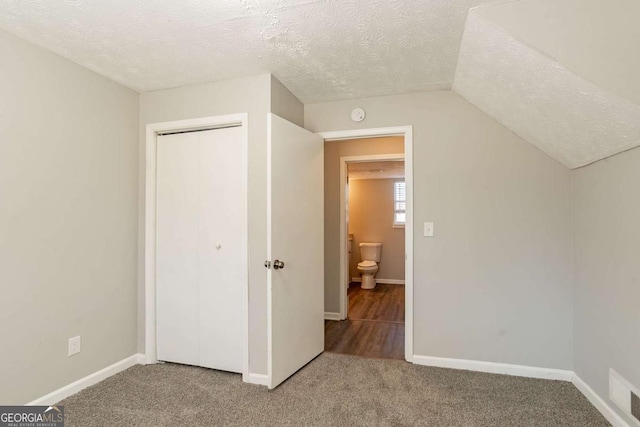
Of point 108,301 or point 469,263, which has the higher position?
point 469,263

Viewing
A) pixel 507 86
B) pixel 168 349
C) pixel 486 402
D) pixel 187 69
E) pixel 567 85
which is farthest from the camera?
pixel 168 349

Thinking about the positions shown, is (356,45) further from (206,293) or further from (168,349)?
(168,349)

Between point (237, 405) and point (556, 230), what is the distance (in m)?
2.54

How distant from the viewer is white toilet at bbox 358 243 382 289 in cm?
579

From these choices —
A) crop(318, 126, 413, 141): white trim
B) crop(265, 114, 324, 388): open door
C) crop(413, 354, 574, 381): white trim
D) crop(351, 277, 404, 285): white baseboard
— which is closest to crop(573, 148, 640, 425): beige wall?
crop(413, 354, 574, 381): white trim

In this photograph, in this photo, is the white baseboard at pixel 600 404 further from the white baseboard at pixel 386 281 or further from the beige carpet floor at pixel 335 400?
the white baseboard at pixel 386 281

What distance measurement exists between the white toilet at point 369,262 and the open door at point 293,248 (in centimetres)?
293

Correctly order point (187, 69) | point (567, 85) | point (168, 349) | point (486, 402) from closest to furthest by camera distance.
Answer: point (567, 85) → point (486, 402) → point (187, 69) → point (168, 349)

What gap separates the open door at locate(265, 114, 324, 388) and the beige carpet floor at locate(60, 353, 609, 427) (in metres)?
0.23

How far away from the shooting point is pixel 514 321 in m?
2.55

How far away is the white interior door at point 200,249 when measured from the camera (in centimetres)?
255

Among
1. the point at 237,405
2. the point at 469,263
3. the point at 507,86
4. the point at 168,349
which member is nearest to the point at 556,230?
the point at 469,263


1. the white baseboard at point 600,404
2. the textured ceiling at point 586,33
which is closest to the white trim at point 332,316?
the white baseboard at point 600,404

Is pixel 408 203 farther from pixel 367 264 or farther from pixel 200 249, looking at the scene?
pixel 367 264
